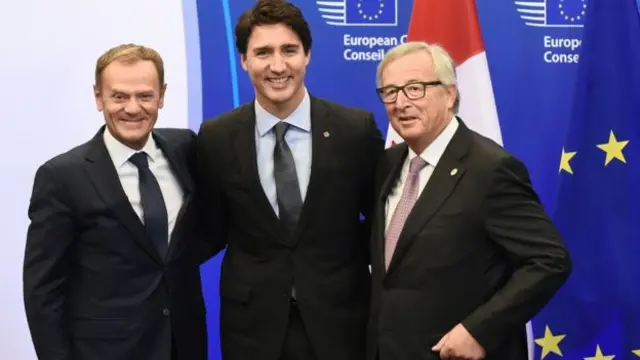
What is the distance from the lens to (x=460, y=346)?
73.3 inches

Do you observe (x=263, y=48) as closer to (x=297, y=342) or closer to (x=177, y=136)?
(x=177, y=136)

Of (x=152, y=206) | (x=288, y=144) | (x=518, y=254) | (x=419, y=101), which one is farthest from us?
(x=288, y=144)

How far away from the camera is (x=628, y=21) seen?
2918 mm

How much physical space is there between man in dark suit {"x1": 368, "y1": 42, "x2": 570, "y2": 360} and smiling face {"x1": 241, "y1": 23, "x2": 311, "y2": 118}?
26 centimetres

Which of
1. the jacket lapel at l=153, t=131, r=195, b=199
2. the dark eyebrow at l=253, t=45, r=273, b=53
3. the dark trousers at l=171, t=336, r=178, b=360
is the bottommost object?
the dark trousers at l=171, t=336, r=178, b=360

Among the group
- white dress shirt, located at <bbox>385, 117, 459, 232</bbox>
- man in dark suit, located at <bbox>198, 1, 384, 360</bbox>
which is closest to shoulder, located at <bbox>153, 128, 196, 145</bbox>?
man in dark suit, located at <bbox>198, 1, 384, 360</bbox>

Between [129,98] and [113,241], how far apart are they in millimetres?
386

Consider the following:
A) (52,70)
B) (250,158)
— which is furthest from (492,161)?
(52,70)

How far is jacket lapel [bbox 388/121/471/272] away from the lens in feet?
6.28

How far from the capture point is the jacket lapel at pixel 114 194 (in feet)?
6.64

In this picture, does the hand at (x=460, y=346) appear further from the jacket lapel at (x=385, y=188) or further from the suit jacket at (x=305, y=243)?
the suit jacket at (x=305, y=243)

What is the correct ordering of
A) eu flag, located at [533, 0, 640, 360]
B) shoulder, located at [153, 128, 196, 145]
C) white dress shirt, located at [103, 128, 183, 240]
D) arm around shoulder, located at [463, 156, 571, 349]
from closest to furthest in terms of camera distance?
arm around shoulder, located at [463, 156, 571, 349]
white dress shirt, located at [103, 128, 183, 240]
shoulder, located at [153, 128, 196, 145]
eu flag, located at [533, 0, 640, 360]

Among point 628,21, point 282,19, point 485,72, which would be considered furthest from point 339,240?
point 628,21

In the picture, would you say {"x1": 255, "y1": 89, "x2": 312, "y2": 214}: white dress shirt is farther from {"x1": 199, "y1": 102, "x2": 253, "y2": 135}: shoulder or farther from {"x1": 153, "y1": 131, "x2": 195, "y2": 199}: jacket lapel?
{"x1": 153, "y1": 131, "x2": 195, "y2": 199}: jacket lapel
